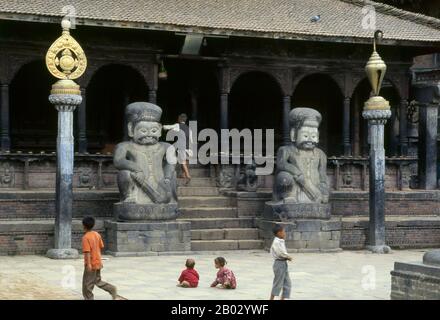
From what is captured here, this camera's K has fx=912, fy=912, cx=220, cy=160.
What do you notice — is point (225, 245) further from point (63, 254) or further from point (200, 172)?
point (63, 254)

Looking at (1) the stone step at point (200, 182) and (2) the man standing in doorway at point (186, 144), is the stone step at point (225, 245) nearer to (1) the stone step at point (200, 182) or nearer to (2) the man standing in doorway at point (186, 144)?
(2) the man standing in doorway at point (186, 144)

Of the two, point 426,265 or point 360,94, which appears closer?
point 426,265

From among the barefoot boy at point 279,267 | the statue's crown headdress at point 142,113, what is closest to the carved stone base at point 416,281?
the barefoot boy at point 279,267

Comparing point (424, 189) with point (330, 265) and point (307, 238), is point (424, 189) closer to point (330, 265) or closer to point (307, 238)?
point (307, 238)

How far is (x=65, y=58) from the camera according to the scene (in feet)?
61.9

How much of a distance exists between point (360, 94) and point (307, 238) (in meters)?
8.57

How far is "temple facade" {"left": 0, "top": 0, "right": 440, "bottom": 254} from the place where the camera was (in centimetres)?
2166

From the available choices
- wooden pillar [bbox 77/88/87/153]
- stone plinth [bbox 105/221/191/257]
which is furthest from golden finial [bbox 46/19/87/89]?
wooden pillar [bbox 77/88/87/153]

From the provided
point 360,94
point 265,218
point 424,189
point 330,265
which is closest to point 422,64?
point 360,94

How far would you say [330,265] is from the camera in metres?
18.3

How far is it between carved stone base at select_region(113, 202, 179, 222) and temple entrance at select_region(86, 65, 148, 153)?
639 cm

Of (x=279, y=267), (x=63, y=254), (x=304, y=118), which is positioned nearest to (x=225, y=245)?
(x=304, y=118)

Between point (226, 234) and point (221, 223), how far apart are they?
35 centimetres

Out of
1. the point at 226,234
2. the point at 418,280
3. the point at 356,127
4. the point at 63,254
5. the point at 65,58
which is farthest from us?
the point at 356,127
